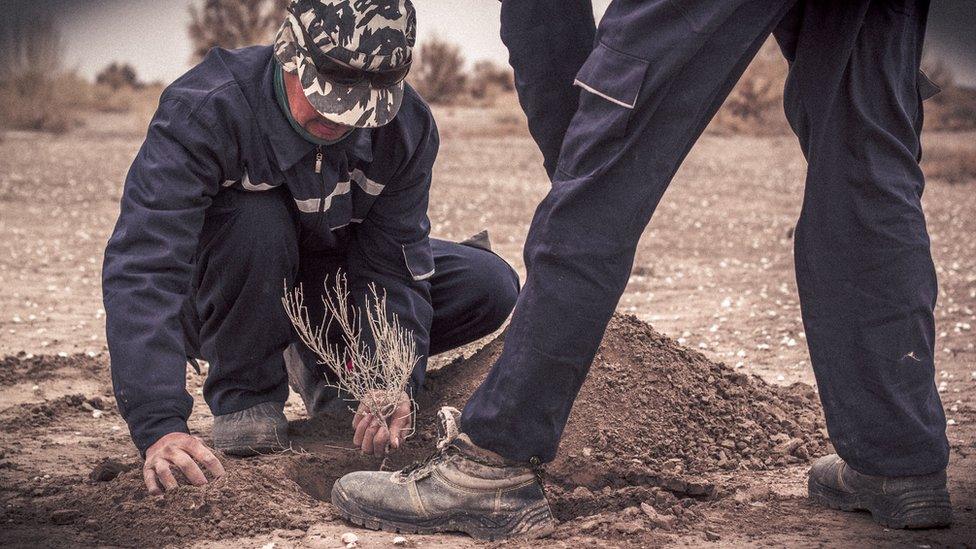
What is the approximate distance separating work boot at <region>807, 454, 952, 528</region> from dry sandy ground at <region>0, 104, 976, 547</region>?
33mm

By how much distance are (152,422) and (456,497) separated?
79 cm

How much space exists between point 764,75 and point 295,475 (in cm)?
1591

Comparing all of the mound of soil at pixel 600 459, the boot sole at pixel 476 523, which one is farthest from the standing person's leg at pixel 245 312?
the boot sole at pixel 476 523

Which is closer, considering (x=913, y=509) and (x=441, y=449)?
(x=913, y=509)

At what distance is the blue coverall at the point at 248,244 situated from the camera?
2.89 m

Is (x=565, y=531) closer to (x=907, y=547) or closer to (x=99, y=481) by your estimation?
(x=907, y=547)

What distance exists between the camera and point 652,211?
253cm

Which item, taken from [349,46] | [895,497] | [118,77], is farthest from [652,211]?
[118,77]

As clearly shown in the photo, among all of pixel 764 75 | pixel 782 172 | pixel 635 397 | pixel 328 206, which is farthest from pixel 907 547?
pixel 764 75

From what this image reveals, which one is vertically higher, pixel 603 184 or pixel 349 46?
pixel 349 46

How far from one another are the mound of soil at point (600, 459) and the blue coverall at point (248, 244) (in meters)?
0.22

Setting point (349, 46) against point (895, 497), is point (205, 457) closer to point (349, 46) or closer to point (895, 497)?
point (349, 46)

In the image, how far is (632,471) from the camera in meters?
3.19

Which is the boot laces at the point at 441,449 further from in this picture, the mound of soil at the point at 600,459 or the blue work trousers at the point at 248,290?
the blue work trousers at the point at 248,290
